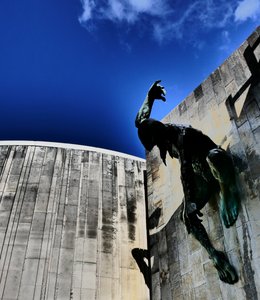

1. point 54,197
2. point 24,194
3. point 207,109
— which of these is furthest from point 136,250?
point 207,109

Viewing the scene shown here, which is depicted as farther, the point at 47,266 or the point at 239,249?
the point at 47,266

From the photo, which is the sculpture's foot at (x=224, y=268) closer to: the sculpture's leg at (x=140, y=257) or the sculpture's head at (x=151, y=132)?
the sculpture's head at (x=151, y=132)

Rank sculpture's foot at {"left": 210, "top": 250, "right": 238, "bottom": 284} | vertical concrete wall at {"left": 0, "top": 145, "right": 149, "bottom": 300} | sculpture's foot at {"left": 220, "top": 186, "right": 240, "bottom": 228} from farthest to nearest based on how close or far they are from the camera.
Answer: vertical concrete wall at {"left": 0, "top": 145, "right": 149, "bottom": 300} < sculpture's foot at {"left": 220, "top": 186, "right": 240, "bottom": 228} < sculpture's foot at {"left": 210, "top": 250, "right": 238, "bottom": 284}

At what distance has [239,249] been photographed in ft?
18.1

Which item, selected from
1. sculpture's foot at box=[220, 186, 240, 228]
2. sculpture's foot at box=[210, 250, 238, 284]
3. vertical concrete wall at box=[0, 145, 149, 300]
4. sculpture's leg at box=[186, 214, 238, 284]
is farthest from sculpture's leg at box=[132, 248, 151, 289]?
sculpture's foot at box=[220, 186, 240, 228]

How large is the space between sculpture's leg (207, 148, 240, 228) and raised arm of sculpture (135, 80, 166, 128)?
1365 mm

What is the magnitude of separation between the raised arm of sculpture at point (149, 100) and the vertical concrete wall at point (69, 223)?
6.59 meters

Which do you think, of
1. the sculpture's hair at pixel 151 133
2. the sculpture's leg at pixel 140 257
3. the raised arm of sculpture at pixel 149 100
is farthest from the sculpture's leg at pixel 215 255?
the sculpture's leg at pixel 140 257

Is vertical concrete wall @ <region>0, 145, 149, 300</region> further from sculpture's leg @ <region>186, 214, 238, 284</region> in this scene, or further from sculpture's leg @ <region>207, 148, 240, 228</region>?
sculpture's leg @ <region>207, 148, 240, 228</region>

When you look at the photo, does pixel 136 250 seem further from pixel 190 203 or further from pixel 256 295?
pixel 256 295

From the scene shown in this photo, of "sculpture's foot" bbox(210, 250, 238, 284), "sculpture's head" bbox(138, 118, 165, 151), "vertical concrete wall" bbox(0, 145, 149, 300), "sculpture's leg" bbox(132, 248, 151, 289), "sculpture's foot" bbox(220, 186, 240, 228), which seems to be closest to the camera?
"sculpture's foot" bbox(210, 250, 238, 284)

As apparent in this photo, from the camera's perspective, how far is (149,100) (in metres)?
6.89

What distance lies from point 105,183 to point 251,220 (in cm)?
878

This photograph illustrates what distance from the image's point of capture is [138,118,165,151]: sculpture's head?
20.7 ft
